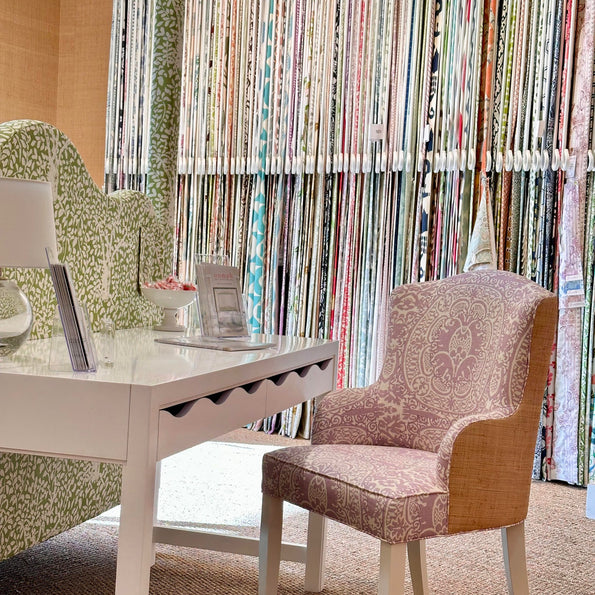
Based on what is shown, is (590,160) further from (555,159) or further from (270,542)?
(270,542)

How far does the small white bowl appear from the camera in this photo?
8.90 ft

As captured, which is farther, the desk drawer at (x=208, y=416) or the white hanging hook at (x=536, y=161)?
the white hanging hook at (x=536, y=161)

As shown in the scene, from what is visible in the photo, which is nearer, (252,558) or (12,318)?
(12,318)

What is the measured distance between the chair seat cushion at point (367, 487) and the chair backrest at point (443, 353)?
0.46ft

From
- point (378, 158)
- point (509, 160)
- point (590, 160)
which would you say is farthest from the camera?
point (378, 158)

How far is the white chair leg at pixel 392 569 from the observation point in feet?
6.14

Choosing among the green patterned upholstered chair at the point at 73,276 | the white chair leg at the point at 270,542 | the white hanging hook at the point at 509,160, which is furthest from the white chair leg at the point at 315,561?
the white hanging hook at the point at 509,160

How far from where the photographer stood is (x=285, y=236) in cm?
455

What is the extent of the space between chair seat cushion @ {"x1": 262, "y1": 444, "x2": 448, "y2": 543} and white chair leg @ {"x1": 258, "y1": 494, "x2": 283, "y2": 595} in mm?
63

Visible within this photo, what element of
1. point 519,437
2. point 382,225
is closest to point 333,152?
point 382,225

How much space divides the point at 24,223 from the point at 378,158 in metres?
2.72

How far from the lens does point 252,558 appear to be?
2814 mm

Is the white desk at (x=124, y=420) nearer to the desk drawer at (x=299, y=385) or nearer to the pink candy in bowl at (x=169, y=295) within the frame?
the desk drawer at (x=299, y=385)

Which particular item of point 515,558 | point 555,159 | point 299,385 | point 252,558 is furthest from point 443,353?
point 555,159
